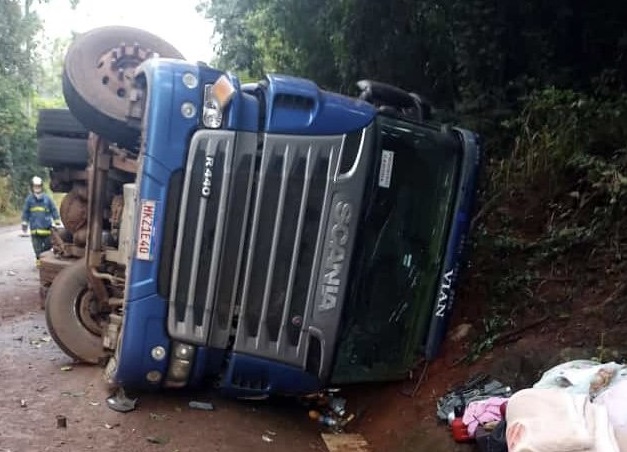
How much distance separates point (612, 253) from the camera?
4625 millimetres

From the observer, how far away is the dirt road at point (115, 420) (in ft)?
12.0

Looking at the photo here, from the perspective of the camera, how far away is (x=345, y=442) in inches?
161

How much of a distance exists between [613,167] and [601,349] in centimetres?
164

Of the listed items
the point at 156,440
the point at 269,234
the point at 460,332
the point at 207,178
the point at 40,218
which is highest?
the point at 207,178

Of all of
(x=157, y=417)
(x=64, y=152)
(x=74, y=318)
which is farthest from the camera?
(x=64, y=152)

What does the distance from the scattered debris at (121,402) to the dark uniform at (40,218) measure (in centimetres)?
558

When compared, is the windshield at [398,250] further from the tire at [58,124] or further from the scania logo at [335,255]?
the tire at [58,124]

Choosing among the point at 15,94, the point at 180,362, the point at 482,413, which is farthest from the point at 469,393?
the point at 15,94

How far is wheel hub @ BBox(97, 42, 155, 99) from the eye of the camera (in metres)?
4.71

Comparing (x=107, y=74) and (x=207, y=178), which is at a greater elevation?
(x=107, y=74)

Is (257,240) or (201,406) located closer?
(257,240)

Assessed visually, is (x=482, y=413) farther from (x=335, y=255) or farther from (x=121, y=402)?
(x=121, y=402)

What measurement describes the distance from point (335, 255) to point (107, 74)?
210 cm

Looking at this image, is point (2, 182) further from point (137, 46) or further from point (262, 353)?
point (262, 353)
